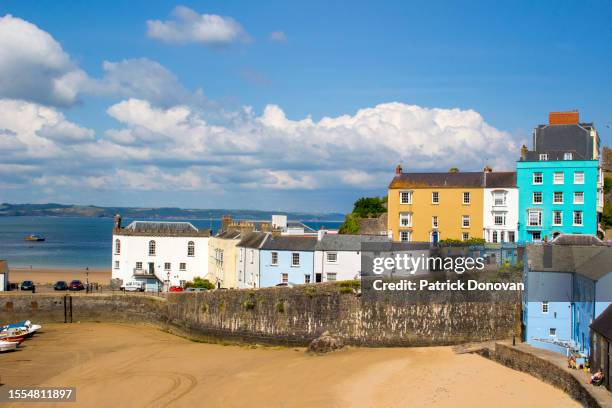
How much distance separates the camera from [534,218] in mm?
41094

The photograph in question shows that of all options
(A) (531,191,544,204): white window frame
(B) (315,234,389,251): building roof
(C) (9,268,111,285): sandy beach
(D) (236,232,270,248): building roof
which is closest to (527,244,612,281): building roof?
(B) (315,234,389,251): building roof

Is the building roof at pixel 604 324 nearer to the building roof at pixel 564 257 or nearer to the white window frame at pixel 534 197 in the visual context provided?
the building roof at pixel 564 257

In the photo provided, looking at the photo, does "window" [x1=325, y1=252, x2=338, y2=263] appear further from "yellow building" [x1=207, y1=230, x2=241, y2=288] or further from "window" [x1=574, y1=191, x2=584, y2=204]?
"window" [x1=574, y1=191, x2=584, y2=204]

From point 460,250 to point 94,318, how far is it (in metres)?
21.5

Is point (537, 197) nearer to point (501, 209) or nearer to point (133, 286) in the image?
point (501, 209)

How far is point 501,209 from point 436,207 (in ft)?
13.3

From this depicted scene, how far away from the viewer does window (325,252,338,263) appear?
38438 millimetres

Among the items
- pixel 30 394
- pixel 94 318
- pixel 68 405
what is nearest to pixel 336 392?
pixel 68 405

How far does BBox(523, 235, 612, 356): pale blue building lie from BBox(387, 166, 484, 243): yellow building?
1322 centimetres

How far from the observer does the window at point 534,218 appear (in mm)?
40906

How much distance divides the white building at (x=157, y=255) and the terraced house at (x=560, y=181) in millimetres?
22207

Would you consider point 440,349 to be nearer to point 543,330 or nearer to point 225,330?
point 543,330

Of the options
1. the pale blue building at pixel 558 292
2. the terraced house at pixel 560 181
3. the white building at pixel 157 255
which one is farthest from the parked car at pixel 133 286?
the pale blue building at pixel 558 292

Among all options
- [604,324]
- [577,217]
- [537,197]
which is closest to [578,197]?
[577,217]
